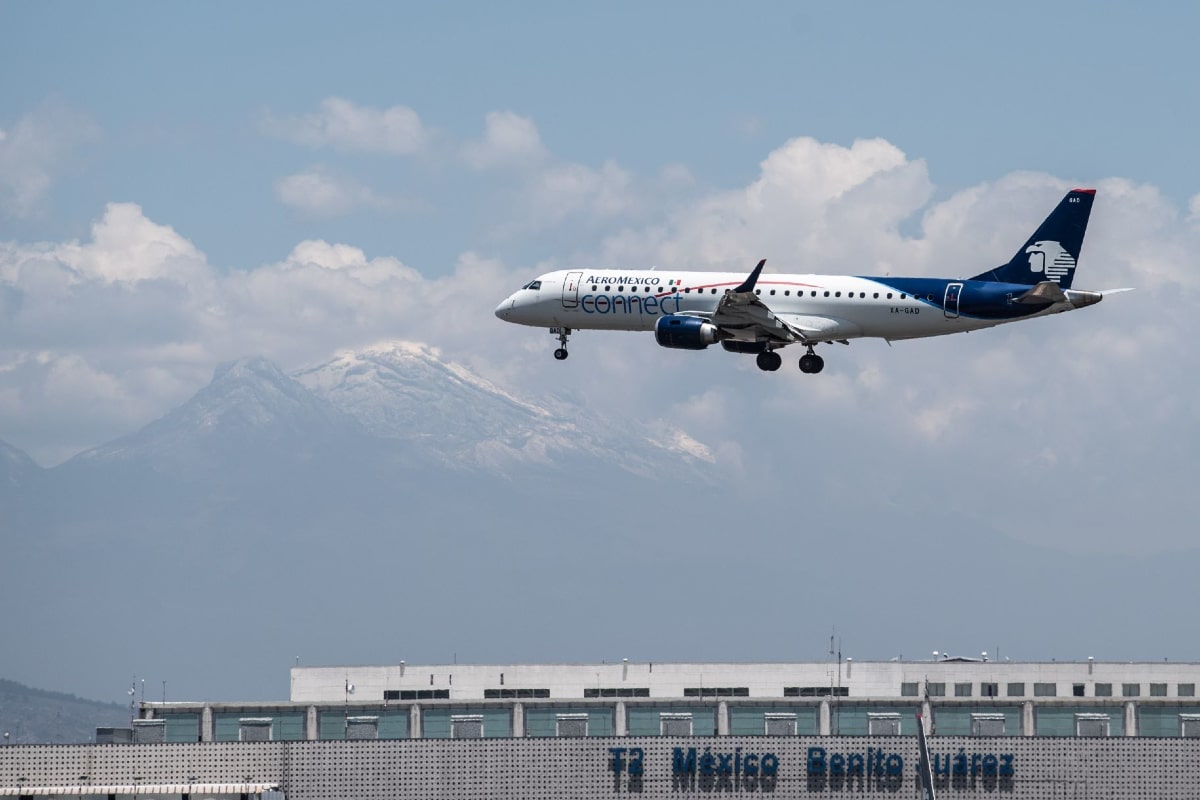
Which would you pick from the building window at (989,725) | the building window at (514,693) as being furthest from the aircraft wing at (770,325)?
the building window at (514,693)

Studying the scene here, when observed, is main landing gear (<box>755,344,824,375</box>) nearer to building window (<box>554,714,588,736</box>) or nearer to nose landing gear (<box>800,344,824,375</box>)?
nose landing gear (<box>800,344,824,375</box>)

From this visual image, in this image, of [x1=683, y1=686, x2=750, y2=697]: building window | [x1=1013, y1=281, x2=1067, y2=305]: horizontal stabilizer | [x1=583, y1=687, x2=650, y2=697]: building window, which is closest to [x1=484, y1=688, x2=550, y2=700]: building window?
[x1=583, y1=687, x2=650, y2=697]: building window

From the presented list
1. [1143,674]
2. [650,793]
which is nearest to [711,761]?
[650,793]

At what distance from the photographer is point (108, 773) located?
81000 mm

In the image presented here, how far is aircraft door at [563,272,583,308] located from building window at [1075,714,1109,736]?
35.4 m

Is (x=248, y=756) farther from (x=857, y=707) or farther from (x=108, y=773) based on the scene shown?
(x=857, y=707)

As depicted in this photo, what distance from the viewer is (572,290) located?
11844 centimetres

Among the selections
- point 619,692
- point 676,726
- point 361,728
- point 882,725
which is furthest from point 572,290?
point 619,692

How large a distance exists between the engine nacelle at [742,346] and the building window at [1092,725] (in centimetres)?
2669

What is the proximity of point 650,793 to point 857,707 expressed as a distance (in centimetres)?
4628

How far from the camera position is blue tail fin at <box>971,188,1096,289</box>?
11250 cm

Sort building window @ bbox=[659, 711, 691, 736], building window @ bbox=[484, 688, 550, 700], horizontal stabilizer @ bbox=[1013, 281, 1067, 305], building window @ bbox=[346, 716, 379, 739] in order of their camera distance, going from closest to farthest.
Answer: building window @ bbox=[659, 711, 691, 736] → building window @ bbox=[346, 716, 379, 739] → horizontal stabilizer @ bbox=[1013, 281, 1067, 305] → building window @ bbox=[484, 688, 550, 700]

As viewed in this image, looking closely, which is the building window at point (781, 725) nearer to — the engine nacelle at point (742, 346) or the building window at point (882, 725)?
the building window at point (882, 725)

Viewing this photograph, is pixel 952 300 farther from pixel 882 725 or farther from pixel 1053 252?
pixel 882 725
